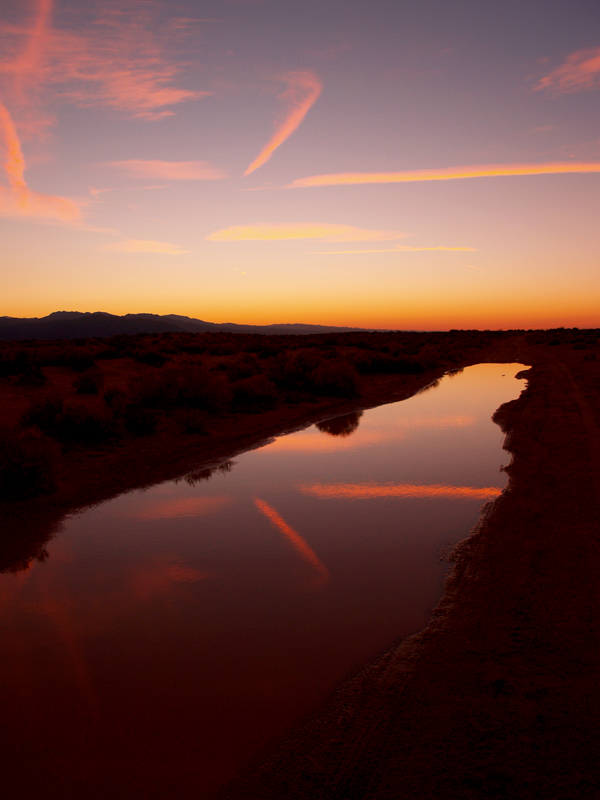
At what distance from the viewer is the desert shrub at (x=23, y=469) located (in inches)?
332

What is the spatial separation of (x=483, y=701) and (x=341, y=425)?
11.4 metres

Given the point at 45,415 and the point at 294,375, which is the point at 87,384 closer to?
the point at 45,415

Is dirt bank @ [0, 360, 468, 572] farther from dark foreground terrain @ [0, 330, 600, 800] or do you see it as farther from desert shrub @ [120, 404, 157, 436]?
desert shrub @ [120, 404, 157, 436]

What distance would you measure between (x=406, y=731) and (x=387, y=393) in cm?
1904

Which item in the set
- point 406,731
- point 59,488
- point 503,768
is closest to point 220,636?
point 406,731

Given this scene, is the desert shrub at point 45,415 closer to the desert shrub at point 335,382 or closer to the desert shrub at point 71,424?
the desert shrub at point 71,424

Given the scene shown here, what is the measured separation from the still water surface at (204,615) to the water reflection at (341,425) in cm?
415

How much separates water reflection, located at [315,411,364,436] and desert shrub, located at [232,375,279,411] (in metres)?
2.83

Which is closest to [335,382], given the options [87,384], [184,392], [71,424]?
[184,392]

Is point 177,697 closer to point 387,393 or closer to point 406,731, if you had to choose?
point 406,731

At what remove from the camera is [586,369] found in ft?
88.9

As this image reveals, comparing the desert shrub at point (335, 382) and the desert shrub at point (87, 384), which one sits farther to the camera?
the desert shrub at point (335, 382)

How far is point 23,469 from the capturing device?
28.2 ft

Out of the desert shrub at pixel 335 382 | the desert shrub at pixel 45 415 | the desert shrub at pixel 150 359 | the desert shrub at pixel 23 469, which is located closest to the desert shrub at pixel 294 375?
the desert shrub at pixel 335 382
